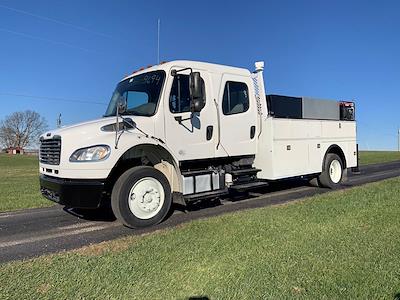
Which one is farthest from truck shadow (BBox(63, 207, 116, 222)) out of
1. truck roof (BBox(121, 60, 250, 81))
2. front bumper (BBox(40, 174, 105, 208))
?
truck roof (BBox(121, 60, 250, 81))

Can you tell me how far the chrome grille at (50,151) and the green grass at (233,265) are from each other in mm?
2034

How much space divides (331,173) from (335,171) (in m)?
0.23

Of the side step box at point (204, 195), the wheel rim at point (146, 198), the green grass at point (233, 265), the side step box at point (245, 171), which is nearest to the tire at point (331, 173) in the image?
the side step box at point (245, 171)

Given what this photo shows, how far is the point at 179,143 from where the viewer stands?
26.3ft

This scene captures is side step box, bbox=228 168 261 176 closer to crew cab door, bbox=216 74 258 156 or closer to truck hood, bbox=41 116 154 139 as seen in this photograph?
crew cab door, bbox=216 74 258 156

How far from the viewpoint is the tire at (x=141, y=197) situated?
6.95 m

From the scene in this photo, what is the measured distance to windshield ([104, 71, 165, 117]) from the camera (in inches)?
308

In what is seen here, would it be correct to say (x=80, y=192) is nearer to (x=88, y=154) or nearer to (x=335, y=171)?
(x=88, y=154)

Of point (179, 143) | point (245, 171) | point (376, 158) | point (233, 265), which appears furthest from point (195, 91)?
point (376, 158)

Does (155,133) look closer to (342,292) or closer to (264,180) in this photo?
(264,180)

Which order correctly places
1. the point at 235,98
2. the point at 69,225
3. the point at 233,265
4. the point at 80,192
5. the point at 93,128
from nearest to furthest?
the point at 233,265 → the point at 80,192 → the point at 93,128 → the point at 69,225 → the point at 235,98

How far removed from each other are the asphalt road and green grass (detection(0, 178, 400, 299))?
756mm

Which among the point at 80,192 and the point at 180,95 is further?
the point at 180,95

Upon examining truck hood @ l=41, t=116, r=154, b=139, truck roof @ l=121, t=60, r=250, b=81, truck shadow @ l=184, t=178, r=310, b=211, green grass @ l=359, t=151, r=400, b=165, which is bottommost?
truck shadow @ l=184, t=178, r=310, b=211
